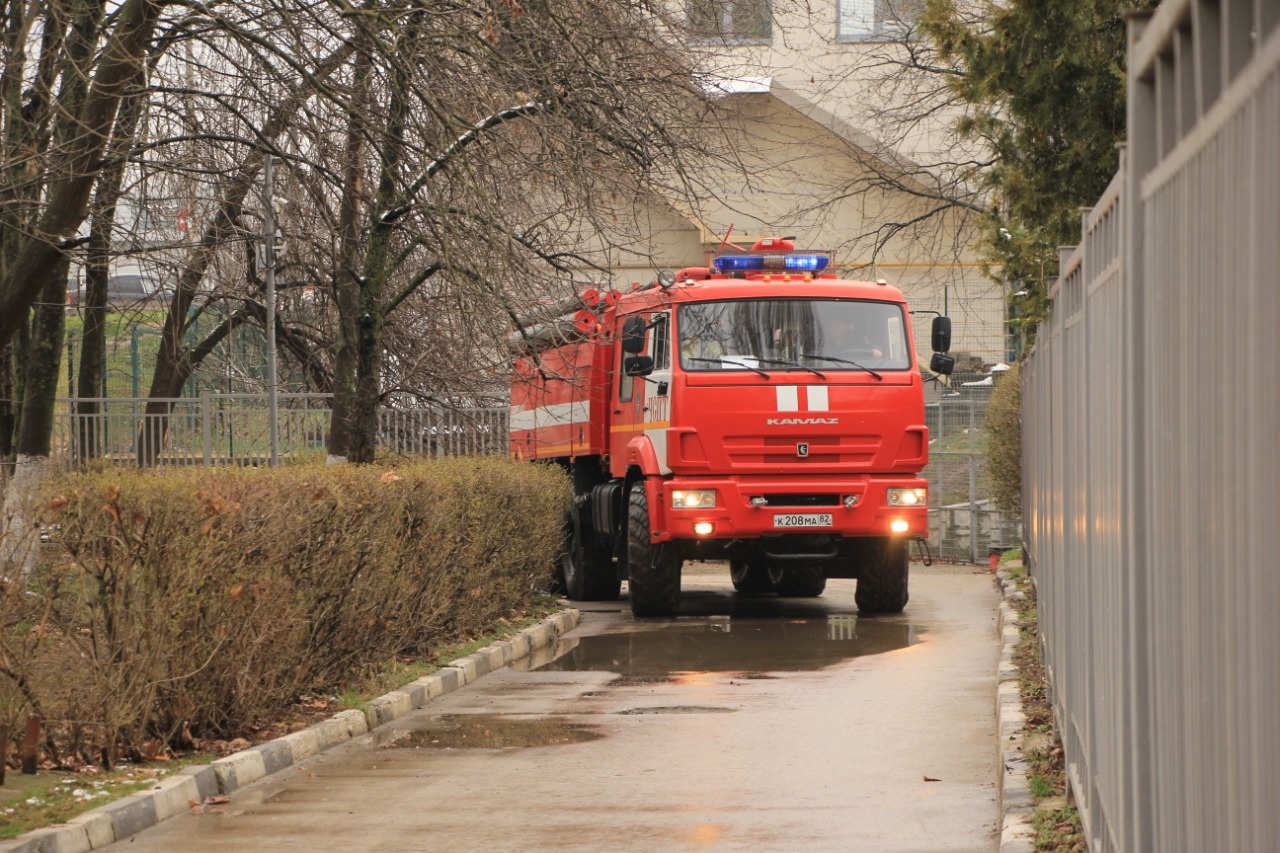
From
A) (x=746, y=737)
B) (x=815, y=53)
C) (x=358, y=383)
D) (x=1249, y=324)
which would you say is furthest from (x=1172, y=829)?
(x=815, y=53)

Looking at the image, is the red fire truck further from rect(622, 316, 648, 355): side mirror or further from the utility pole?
the utility pole

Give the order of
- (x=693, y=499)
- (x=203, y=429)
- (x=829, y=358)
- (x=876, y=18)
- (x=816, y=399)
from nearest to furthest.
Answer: (x=693, y=499), (x=816, y=399), (x=829, y=358), (x=203, y=429), (x=876, y=18)

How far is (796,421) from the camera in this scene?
55.4 feet

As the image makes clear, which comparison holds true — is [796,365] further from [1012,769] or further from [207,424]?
[207,424]

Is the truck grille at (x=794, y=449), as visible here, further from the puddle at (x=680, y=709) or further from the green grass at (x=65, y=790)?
the green grass at (x=65, y=790)

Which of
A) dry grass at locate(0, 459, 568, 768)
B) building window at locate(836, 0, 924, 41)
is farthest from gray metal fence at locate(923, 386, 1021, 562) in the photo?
dry grass at locate(0, 459, 568, 768)

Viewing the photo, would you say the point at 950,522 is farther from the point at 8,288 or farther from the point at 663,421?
the point at 8,288

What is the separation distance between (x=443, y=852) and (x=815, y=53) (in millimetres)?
25341

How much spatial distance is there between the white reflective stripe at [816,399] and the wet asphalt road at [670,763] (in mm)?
2505

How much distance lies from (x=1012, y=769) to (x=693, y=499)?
887cm

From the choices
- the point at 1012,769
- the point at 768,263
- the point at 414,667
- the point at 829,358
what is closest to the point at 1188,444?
the point at 1012,769

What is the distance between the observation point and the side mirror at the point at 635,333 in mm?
17078

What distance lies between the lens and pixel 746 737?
1021cm

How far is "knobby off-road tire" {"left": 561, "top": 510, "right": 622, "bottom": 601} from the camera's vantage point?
20.9 metres
